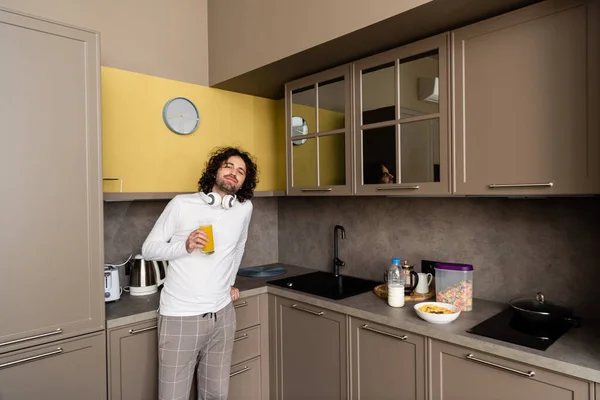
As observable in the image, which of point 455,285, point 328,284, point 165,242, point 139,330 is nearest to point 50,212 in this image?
point 165,242

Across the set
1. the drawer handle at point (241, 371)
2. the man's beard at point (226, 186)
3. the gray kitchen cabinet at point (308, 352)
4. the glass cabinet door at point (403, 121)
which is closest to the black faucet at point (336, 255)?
the gray kitchen cabinet at point (308, 352)

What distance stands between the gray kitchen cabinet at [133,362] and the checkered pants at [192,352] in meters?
0.21

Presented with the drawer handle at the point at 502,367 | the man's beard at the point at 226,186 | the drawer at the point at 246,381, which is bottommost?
the drawer at the point at 246,381

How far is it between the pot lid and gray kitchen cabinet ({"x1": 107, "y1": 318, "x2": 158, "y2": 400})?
5.71 ft

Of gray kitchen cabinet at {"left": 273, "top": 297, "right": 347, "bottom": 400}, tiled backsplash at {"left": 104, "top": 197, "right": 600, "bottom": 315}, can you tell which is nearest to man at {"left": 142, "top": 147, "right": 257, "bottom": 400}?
gray kitchen cabinet at {"left": 273, "top": 297, "right": 347, "bottom": 400}

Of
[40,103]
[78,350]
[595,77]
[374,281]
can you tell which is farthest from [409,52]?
[78,350]

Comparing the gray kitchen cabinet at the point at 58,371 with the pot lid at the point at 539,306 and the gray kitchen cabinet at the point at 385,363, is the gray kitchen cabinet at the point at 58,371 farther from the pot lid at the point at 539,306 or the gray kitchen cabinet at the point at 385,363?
the pot lid at the point at 539,306

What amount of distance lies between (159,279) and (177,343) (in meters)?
0.66

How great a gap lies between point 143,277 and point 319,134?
4.41 ft

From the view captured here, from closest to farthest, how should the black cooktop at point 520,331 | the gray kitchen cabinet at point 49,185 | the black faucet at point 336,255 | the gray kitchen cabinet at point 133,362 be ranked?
1. the black cooktop at point 520,331
2. the gray kitchen cabinet at point 49,185
3. the gray kitchen cabinet at point 133,362
4. the black faucet at point 336,255

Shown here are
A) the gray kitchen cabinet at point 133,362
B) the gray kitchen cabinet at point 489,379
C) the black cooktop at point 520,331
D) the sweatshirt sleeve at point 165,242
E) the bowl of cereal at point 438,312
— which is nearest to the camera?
the gray kitchen cabinet at point 489,379

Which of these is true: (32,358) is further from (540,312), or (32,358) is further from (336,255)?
(540,312)

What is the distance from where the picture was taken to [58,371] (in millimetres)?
1739

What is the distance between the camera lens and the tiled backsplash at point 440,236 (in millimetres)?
1806
